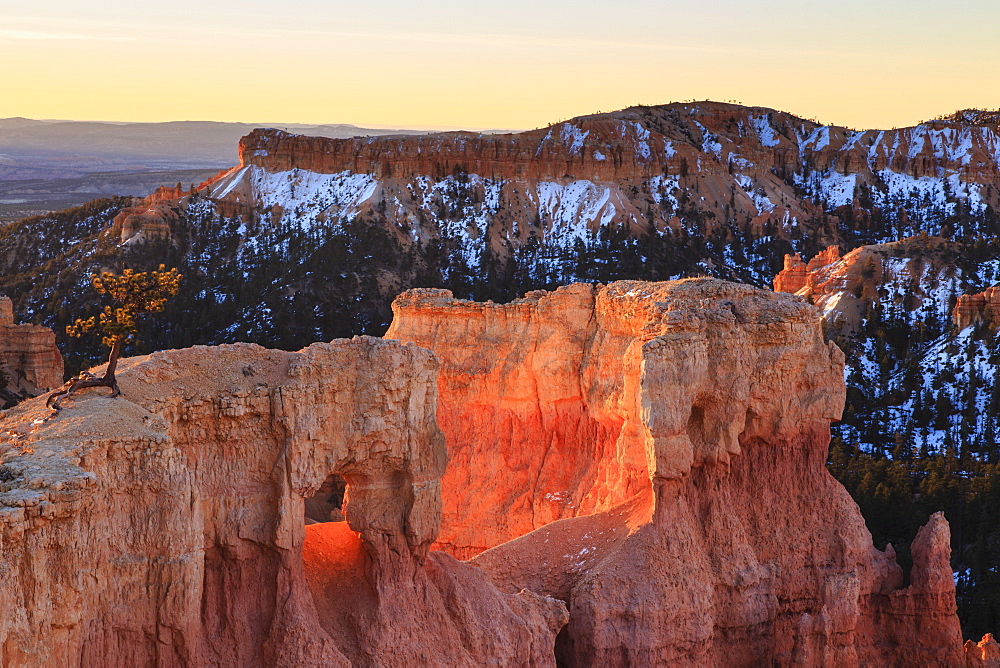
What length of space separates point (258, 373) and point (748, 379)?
32.3 feet

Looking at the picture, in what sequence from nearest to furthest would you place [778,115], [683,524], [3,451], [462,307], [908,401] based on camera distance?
[3,451] < [683,524] < [462,307] < [908,401] < [778,115]

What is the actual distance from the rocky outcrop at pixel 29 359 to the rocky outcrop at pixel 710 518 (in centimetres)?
3371

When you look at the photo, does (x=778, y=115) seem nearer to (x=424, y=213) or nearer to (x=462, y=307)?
(x=424, y=213)

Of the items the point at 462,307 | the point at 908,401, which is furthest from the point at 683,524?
the point at 908,401

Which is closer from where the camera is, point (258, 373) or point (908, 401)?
point (258, 373)

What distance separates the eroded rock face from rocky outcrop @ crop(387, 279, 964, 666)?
1962mm

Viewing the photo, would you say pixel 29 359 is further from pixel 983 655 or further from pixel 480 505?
pixel 983 655

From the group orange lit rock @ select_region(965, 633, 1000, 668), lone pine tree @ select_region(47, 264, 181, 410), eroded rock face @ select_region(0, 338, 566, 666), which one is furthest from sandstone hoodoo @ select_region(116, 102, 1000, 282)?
eroded rock face @ select_region(0, 338, 566, 666)

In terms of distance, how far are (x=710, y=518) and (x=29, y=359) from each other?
134ft

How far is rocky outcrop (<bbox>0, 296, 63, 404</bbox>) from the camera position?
186ft

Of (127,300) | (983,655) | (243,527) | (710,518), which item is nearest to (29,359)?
(127,300)

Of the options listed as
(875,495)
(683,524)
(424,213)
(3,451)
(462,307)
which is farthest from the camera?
(424,213)

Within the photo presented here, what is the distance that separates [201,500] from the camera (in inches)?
744

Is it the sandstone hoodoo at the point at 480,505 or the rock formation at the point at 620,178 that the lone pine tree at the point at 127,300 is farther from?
the rock formation at the point at 620,178
